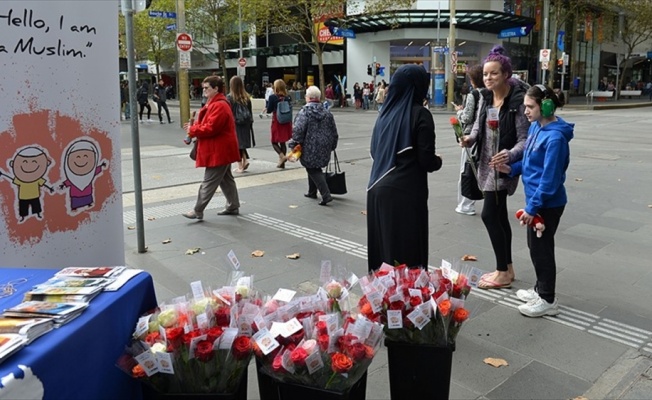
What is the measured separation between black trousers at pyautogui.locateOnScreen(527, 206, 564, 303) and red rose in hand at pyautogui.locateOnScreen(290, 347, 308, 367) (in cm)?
251

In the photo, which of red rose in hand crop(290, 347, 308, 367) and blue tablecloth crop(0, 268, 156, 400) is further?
red rose in hand crop(290, 347, 308, 367)

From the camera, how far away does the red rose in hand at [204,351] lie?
218 cm

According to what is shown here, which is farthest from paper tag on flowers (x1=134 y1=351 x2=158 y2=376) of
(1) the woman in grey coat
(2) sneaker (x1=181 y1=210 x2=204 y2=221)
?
(1) the woman in grey coat

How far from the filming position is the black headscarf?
365 cm

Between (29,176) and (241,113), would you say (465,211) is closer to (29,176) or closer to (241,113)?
(241,113)

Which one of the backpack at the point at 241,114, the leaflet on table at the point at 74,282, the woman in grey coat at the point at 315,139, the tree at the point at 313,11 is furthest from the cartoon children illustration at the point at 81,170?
the tree at the point at 313,11

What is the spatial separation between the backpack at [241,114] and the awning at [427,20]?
25457 mm

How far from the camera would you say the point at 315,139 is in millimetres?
7883

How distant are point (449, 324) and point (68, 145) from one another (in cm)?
239

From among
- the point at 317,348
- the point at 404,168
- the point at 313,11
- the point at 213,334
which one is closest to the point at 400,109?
the point at 404,168

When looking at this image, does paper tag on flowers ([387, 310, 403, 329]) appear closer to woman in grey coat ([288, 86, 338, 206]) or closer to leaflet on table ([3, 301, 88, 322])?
leaflet on table ([3, 301, 88, 322])

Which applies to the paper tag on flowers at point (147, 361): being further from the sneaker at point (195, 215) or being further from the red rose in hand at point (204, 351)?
the sneaker at point (195, 215)

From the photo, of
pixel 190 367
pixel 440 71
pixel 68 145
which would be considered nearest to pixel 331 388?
pixel 190 367

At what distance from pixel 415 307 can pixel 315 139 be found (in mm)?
5540
